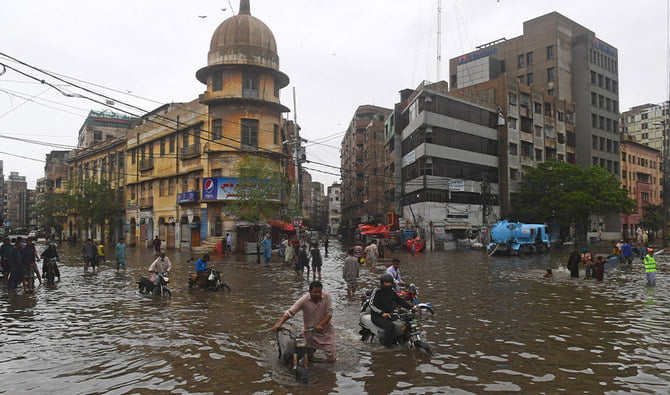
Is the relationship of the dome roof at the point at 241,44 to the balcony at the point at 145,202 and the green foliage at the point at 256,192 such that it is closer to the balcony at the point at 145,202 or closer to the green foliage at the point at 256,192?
the green foliage at the point at 256,192

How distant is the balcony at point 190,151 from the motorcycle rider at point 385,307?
3483cm

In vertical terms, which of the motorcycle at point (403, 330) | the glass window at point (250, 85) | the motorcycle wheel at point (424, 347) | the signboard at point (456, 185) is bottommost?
the motorcycle wheel at point (424, 347)

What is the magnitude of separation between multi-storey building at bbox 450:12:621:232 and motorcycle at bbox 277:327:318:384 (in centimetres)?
6147

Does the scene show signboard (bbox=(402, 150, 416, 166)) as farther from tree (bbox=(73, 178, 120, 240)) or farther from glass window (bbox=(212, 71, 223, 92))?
tree (bbox=(73, 178, 120, 240))

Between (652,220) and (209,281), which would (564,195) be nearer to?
(652,220)

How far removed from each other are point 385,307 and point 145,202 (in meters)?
46.6

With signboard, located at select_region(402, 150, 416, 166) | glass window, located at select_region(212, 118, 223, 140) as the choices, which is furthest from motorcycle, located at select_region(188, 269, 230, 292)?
signboard, located at select_region(402, 150, 416, 166)

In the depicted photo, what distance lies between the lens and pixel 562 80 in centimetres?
6794

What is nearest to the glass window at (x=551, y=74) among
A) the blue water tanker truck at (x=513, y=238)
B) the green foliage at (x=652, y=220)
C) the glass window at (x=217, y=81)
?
the green foliage at (x=652, y=220)

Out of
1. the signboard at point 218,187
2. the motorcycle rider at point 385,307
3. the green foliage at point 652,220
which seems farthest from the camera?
the green foliage at point 652,220

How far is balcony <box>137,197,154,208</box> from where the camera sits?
160ft

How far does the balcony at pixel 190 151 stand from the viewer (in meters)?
40.9

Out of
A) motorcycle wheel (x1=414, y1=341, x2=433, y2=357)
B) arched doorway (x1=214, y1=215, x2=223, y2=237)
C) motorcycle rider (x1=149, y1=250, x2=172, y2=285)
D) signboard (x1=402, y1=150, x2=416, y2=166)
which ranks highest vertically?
signboard (x1=402, y1=150, x2=416, y2=166)

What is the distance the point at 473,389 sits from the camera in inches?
245
